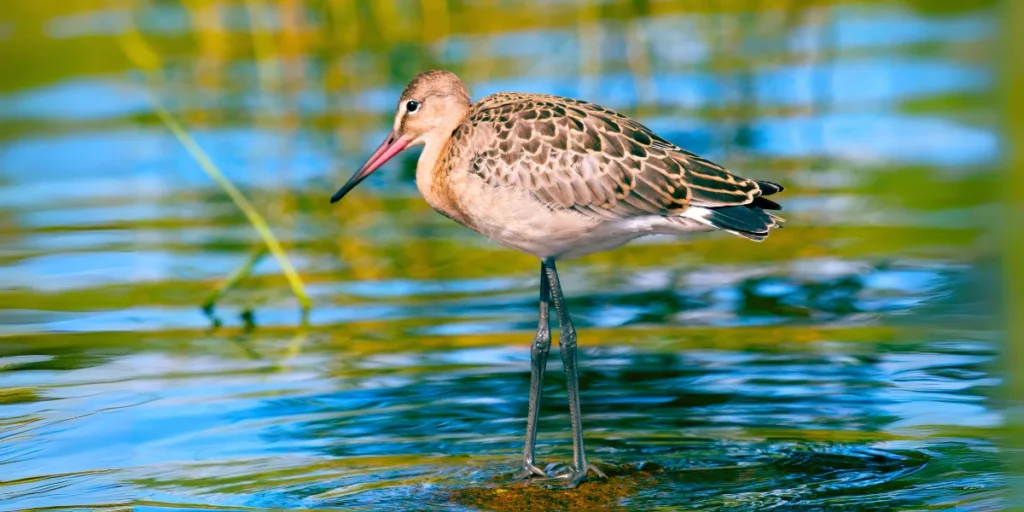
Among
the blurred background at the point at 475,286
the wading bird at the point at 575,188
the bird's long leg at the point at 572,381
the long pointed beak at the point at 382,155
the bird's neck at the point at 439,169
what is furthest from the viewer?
the long pointed beak at the point at 382,155

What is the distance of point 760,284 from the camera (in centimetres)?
908

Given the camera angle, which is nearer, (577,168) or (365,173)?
(577,168)

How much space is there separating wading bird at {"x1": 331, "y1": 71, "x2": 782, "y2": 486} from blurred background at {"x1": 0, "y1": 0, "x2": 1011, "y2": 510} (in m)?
0.92

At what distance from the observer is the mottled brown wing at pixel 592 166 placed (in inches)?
232

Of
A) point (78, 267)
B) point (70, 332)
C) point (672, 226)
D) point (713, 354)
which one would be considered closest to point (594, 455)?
point (672, 226)

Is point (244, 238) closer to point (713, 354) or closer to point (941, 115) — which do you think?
point (713, 354)

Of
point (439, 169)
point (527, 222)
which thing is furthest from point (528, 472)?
point (439, 169)

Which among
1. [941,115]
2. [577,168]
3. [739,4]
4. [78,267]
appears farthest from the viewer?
[739,4]

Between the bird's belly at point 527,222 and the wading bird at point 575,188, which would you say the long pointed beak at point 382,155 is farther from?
the bird's belly at point 527,222

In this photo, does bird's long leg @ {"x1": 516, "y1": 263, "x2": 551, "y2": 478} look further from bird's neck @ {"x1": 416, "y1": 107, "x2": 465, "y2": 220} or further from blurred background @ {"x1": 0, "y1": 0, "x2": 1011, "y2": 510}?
bird's neck @ {"x1": 416, "y1": 107, "x2": 465, "y2": 220}

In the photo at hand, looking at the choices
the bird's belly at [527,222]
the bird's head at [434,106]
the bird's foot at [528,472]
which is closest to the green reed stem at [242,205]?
the bird's head at [434,106]

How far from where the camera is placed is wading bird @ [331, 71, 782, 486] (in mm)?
5887

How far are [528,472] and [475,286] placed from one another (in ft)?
12.2

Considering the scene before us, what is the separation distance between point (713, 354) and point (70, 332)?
13.4 ft
